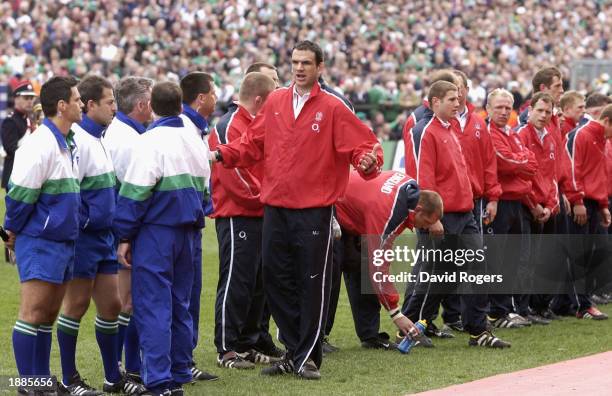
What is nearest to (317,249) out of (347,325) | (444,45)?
(347,325)

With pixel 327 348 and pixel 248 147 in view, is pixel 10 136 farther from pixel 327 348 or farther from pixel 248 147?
pixel 248 147

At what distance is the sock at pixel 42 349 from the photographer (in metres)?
7.48

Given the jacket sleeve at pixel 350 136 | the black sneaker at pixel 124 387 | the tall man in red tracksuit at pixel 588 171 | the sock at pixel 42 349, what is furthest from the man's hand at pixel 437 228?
the sock at pixel 42 349

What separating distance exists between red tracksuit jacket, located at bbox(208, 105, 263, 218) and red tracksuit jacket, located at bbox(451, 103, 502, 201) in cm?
205

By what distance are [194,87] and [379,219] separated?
5.58 feet

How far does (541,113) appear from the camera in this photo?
11.6 meters

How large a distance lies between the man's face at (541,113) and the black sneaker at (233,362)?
3991mm

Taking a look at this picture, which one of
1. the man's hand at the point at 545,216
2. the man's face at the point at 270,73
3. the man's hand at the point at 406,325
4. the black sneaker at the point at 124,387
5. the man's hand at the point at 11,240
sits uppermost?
the man's face at the point at 270,73

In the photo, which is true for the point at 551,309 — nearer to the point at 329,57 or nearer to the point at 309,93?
the point at 309,93

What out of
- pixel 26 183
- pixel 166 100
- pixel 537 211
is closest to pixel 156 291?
pixel 26 183

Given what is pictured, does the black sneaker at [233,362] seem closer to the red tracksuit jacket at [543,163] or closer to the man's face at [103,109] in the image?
the man's face at [103,109]

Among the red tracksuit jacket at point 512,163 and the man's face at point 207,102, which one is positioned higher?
the man's face at point 207,102

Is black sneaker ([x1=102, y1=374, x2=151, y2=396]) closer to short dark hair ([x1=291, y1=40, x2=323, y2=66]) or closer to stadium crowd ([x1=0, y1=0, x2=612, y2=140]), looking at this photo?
short dark hair ([x1=291, y1=40, x2=323, y2=66])

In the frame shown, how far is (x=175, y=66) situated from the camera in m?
31.5
